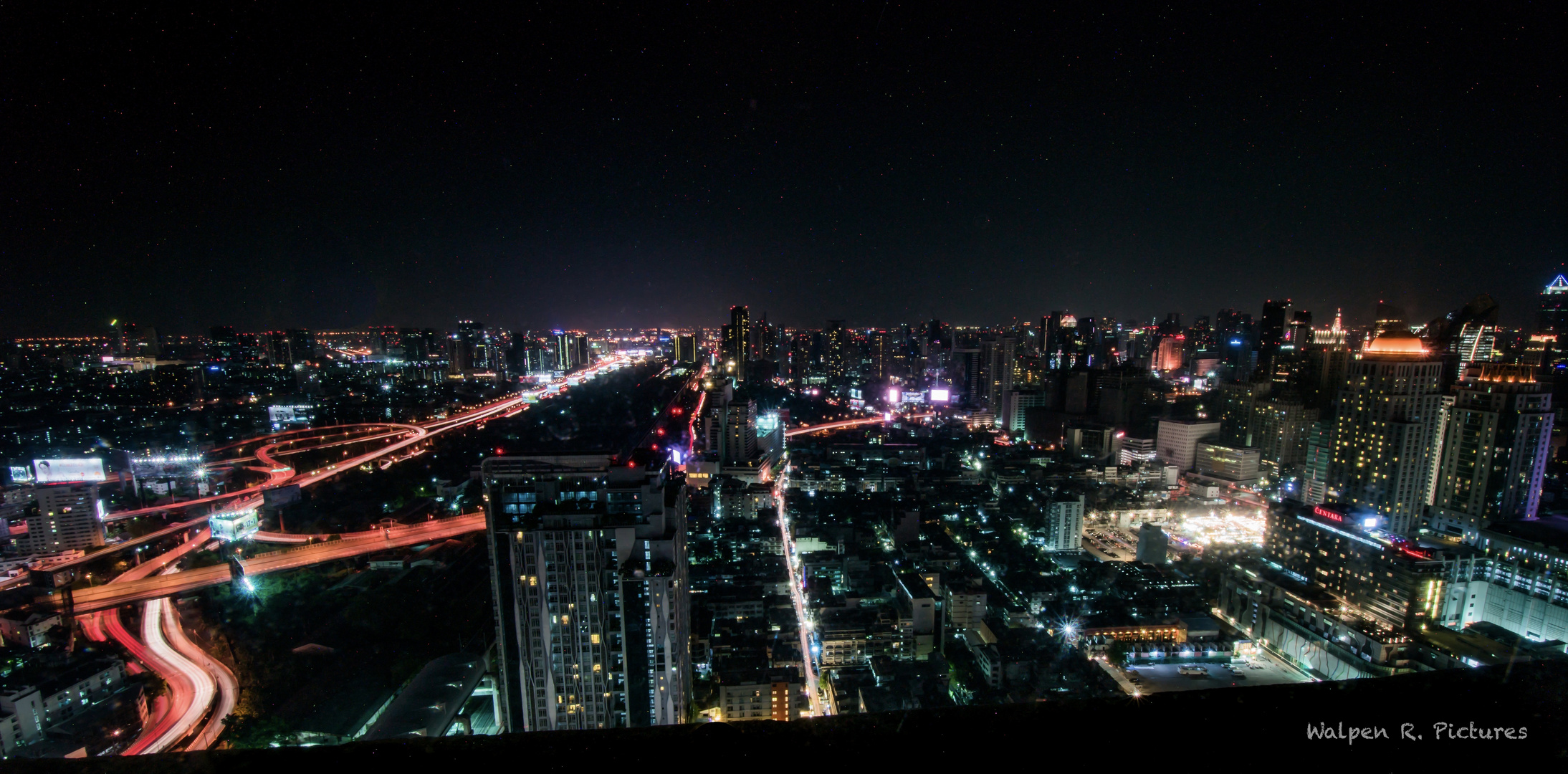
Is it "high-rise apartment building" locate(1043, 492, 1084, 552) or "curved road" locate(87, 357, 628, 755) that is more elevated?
"curved road" locate(87, 357, 628, 755)

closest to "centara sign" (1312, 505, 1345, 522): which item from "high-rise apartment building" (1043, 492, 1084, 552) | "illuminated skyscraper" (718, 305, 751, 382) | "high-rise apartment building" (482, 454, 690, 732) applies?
"high-rise apartment building" (1043, 492, 1084, 552)

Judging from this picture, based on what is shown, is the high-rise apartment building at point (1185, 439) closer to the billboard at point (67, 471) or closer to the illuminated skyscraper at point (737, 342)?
the illuminated skyscraper at point (737, 342)

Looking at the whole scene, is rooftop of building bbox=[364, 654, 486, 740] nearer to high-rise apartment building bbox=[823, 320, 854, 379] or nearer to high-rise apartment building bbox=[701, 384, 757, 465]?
high-rise apartment building bbox=[701, 384, 757, 465]

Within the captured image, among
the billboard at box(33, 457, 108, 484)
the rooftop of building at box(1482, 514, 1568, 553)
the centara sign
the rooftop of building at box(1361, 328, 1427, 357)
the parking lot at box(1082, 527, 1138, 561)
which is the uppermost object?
the rooftop of building at box(1361, 328, 1427, 357)

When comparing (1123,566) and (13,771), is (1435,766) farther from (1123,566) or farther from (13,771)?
(1123,566)

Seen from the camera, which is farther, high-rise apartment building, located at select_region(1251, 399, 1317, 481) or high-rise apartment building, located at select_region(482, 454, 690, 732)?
high-rise apartment building, located at select_region(1251, 399, 1317, 481)

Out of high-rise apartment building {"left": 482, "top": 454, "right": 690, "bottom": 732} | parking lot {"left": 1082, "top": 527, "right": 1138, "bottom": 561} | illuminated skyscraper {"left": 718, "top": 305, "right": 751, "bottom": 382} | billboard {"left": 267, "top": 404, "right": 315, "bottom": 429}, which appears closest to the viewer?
high-rise apartment building {"left": 482, "top": 454, "right": 690, "bottom": 732}

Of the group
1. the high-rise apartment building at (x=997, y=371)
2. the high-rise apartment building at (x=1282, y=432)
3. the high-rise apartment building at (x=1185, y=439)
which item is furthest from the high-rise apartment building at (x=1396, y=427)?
the high-rise apartment building at (x=997, y=371)
